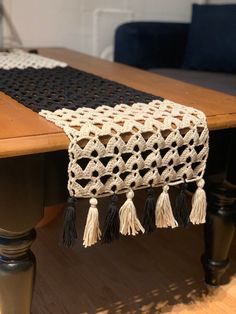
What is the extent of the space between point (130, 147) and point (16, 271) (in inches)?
11.9

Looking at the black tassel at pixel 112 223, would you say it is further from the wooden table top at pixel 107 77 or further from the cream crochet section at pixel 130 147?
the wooden table top at pixel 107 77

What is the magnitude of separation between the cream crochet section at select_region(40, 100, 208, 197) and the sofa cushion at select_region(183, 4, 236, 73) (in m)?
1.05

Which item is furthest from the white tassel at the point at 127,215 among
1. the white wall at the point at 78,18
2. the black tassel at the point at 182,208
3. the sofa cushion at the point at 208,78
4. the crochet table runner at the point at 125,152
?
the white wall at the point at 78,18

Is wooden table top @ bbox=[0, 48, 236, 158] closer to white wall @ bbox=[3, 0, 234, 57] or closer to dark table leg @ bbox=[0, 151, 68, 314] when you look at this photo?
dark table leg @ bbox=[0, 151, 68, 314]

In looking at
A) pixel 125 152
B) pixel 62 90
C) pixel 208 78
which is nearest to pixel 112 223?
pixel 125 152

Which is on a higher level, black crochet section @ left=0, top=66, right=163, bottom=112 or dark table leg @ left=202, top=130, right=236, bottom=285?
black crochet section @ left=0, top=66, right=163, bottom=112

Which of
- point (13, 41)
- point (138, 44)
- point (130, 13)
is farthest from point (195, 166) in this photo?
point (130, 13)

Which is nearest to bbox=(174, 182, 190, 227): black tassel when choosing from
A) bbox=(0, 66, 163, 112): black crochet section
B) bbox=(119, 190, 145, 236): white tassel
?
bbox=(119, 190, 145, 236): white tassel

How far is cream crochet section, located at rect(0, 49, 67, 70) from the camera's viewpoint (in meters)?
1.28

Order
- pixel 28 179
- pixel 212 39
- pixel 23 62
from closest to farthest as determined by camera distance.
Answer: pixel 28 179 < pixel 23 62 < pixel 212 39

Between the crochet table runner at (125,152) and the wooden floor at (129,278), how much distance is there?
0.34 m

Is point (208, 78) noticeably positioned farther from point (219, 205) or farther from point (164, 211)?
point (164, 211)

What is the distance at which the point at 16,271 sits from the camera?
771 mm

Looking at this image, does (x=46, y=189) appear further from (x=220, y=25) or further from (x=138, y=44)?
(x=220, y=25)
